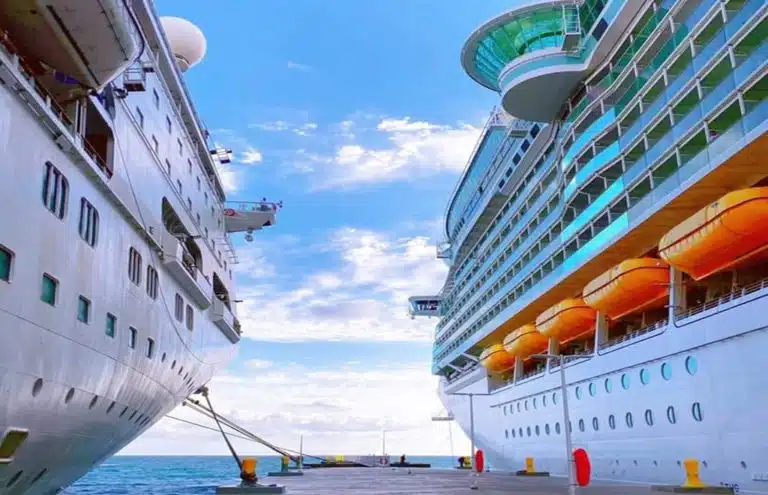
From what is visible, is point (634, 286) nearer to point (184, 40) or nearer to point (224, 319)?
point (224, 319)

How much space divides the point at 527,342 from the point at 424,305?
34.5 m

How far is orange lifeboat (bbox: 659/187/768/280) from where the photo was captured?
15438 millimetres

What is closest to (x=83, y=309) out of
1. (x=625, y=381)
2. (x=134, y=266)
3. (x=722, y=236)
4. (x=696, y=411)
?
(x=134, y=266)

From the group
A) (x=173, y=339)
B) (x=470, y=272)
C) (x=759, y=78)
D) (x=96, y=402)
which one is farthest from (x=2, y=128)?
(x=470, y=272)

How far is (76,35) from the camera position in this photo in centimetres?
1283

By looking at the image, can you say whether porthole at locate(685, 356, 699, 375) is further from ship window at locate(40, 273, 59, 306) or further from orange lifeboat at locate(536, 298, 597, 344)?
ship window at locate(40, 273, 59, 306)

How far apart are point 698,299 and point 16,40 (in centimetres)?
1911

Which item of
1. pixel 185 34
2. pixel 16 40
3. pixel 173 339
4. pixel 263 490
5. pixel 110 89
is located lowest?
pixel 263 490

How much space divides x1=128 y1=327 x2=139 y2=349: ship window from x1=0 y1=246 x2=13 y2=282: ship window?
5539 mm

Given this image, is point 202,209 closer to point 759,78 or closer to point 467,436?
point 759,78

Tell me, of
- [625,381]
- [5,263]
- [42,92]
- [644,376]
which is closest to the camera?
[5,263]

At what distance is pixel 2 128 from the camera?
1090cm

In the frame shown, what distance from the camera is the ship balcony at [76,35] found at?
1219 cm

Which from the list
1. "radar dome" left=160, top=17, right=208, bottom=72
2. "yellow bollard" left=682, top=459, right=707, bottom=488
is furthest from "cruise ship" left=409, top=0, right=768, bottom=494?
"radar dome" left=160, top=17, right=208, bottom=72
